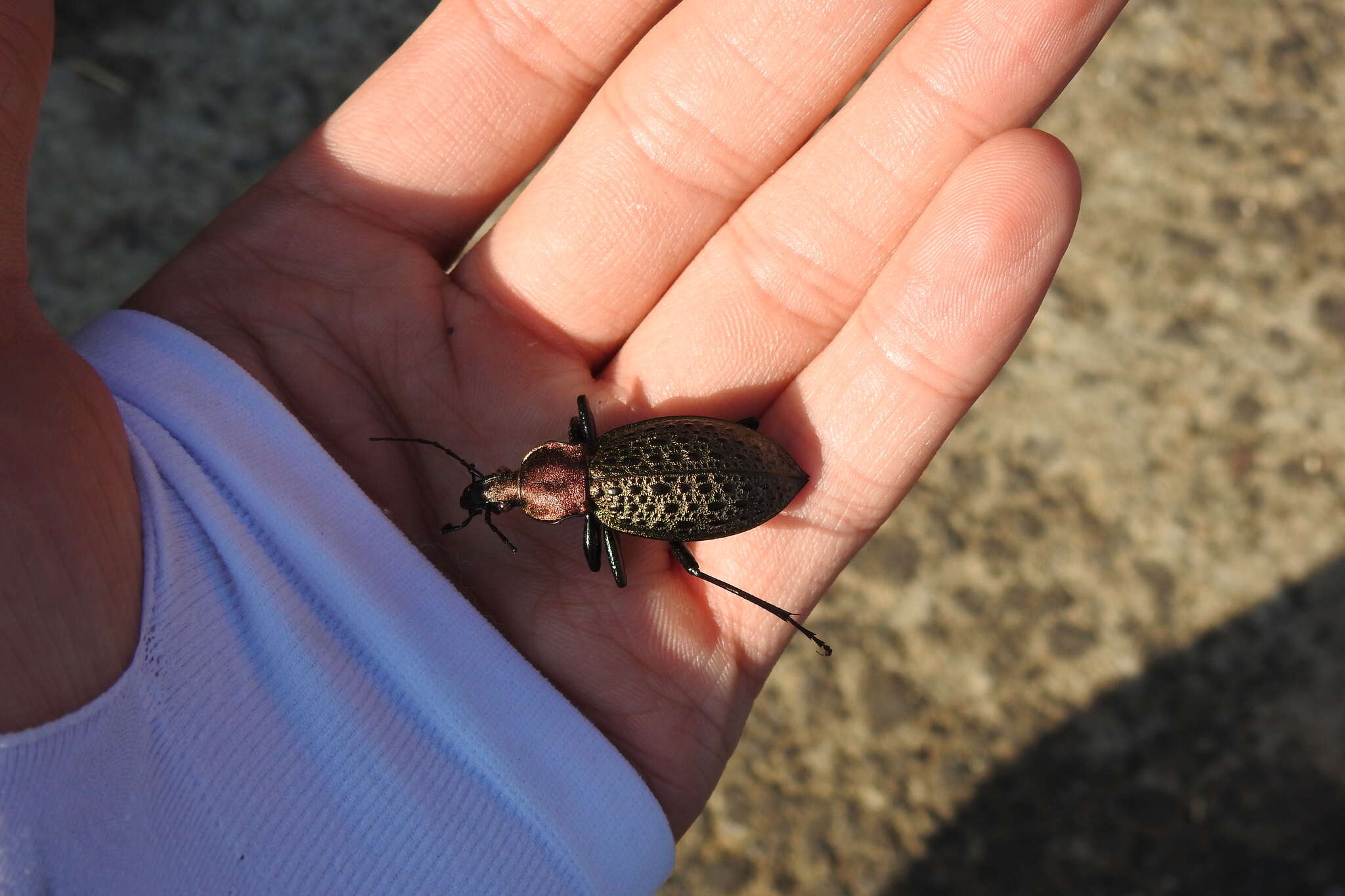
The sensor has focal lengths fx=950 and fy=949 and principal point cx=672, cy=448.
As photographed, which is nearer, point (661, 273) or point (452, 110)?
point (452, 110)

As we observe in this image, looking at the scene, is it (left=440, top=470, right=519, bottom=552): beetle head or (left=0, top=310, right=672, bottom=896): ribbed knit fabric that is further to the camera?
(left=440, top=470, right=519, bottom=552): beetle head

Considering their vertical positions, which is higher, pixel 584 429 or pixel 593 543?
pixel 584 429

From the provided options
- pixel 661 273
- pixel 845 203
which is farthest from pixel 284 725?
pixel 845 203

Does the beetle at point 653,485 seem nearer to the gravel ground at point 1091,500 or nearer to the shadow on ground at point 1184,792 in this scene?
the gravel ground at point 1091,500

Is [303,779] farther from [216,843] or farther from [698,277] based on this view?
[698,277]

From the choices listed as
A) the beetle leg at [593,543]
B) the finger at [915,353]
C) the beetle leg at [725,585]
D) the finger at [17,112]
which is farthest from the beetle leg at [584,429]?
the finger at [17,112]

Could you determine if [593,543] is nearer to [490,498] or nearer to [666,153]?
[490,498]

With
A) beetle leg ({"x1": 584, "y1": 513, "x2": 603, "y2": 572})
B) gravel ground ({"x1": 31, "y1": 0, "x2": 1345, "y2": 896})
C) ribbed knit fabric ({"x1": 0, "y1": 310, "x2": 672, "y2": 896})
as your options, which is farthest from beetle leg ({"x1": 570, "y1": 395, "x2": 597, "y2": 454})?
gravel ground ({"x1": 31, "y1": 0, "x2": 1345, "y2": 896})

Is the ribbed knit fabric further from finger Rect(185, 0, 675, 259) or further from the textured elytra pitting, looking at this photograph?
finger Rect(185, 0, 675, 259)
